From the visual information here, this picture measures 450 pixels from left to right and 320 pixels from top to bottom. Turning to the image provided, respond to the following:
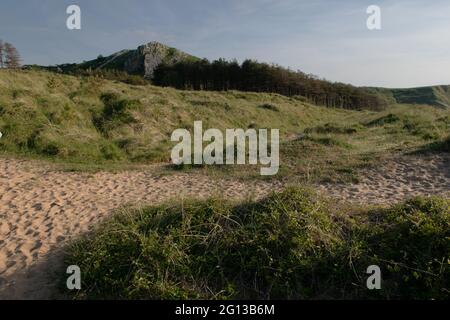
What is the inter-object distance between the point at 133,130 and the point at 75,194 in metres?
6.06

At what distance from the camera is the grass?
12.3ft

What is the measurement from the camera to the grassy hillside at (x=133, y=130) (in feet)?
32.4

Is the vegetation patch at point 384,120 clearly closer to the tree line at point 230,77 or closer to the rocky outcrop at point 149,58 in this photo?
the tree line at point 230,77

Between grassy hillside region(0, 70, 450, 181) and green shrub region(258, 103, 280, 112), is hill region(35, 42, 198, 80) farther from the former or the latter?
grassy hillside region(0, 70, 450, 181)

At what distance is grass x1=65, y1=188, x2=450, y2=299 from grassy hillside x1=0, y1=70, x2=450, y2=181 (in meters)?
3.13

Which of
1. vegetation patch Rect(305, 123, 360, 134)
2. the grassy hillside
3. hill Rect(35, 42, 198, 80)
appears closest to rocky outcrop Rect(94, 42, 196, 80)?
hill Rect(35, 42, 198, 80)

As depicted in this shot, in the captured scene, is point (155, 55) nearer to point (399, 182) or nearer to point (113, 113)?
point (113, 113)

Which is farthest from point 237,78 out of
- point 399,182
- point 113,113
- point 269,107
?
point 399,182

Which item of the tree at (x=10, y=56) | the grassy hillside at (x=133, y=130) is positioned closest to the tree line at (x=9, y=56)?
the tree at (x=10, y=56)

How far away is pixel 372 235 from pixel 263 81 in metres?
34.3

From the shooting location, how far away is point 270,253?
4156 millimetres
